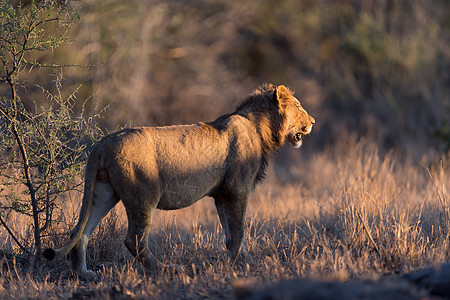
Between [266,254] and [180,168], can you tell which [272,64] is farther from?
[180,168]

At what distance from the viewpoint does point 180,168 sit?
232 inches

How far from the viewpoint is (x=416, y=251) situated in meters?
5.73

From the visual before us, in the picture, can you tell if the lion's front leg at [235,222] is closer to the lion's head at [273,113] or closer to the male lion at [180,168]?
the male lion at [180,168]

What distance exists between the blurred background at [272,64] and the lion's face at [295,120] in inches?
342

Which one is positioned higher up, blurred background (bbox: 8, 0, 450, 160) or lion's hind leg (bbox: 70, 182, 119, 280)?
blurred background (bbox: 8, 0, 450, 160)

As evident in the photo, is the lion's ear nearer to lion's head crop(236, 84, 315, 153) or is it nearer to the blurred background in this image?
lion's head crop(236, 84, 315, 153)

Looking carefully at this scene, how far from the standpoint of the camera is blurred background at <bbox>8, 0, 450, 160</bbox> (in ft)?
58.3

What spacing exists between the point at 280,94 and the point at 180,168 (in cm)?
154

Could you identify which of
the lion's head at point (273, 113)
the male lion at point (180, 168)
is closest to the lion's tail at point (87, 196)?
the male lion at point (180, 168)

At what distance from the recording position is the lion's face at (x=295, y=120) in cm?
686

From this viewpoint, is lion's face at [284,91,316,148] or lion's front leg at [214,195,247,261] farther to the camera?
lion's face at [284,91,316,148]

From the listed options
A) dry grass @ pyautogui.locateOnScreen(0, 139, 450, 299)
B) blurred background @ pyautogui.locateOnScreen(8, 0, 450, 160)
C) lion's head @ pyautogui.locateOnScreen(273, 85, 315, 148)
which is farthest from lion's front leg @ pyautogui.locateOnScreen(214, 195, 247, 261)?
blurred background @ pyautogui.locateOnScreen(8, 0, 450, 160)

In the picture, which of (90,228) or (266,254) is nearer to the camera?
(90,228)

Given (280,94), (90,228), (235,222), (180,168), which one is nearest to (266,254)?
(235,222)
